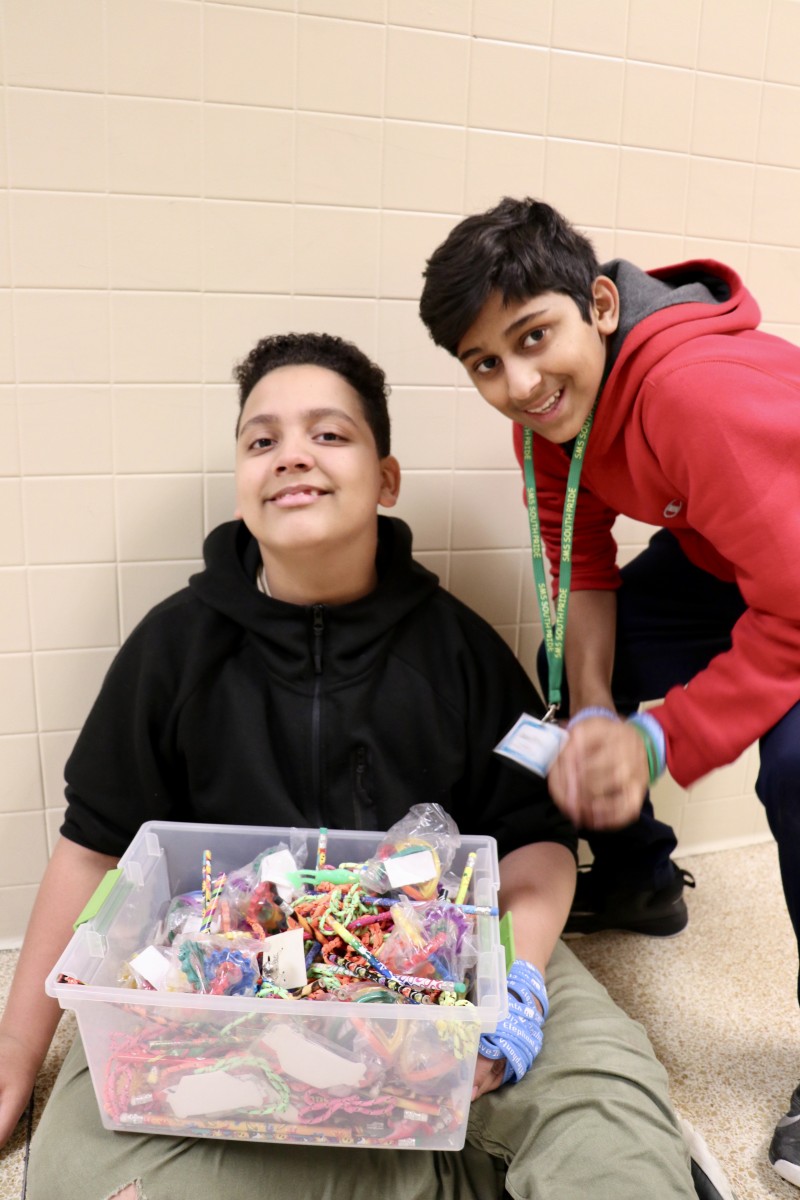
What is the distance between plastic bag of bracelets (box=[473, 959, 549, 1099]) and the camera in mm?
882

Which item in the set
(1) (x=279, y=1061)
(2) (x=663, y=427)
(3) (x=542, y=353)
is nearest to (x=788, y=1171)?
(1) (x=279, y=1061)

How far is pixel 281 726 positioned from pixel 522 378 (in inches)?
20.9

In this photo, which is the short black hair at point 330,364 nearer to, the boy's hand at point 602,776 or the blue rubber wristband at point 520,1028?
the boy's hand at point 602,776

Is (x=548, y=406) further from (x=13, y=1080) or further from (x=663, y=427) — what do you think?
(x=13, y=1080)

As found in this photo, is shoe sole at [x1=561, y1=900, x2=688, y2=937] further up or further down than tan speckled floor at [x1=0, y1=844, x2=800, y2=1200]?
further up

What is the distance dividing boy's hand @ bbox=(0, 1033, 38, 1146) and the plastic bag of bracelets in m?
0.54

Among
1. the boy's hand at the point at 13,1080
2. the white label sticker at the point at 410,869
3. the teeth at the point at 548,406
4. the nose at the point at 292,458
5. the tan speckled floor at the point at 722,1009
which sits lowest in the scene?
the tan speckled floor at the point at 722,1009

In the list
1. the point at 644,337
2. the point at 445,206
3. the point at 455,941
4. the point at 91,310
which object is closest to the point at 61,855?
the point at 455,941

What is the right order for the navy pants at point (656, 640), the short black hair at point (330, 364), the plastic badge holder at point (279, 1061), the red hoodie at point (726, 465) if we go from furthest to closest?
the navy pants at point (656, 640)
the short black hair at point (330, 364)
the red hoodie at point (726, 465)
the plastic badge holder at point (279, 1061)

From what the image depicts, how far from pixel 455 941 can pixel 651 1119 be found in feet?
0.84

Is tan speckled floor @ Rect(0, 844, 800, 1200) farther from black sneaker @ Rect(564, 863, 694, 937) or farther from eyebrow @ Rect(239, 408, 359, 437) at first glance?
eyebrow @ Rect(239, 408, 359, 437)

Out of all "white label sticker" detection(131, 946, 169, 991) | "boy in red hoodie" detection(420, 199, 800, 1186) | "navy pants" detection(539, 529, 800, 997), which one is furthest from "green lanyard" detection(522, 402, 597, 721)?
"white label sticker" detection(131, 946, 169, 991)

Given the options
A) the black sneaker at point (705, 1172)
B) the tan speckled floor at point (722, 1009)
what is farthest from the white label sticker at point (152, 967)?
the black sneaker at point (705, 1172)

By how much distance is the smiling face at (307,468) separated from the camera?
1061mm
